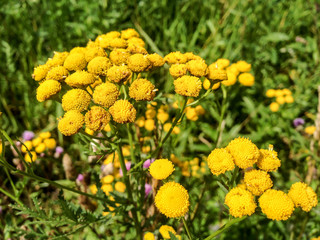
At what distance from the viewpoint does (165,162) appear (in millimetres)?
1636

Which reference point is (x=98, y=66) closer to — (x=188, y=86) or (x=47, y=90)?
(x=47, y=90)

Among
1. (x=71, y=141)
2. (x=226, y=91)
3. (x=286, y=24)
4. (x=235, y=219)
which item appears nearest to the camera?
(x=235, y=219)

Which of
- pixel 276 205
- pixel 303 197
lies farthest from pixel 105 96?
pixel 303 197

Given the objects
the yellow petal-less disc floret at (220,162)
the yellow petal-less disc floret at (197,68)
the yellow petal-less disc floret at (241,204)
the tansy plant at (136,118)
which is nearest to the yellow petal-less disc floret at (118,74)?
the tansy plant at (136,118)

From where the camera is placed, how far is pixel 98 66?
176cm

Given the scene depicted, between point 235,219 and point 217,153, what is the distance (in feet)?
1.18

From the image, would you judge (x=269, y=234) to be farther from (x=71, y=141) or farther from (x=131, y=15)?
(x=131, y=15)

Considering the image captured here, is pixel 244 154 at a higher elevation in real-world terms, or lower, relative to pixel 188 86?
lower

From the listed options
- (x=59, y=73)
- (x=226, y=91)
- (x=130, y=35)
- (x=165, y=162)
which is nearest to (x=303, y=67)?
(x=226, y=91)

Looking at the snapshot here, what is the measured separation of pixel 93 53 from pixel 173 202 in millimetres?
1116

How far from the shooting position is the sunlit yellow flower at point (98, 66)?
1.76 meters

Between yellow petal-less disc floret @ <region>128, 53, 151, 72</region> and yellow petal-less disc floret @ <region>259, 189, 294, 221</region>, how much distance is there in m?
1.04

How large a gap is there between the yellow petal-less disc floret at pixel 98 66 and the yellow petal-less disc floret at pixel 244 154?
928 mm

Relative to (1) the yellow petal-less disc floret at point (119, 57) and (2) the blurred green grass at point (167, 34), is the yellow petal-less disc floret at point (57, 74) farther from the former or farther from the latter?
(2) the blurred green grass at point (167, 34)
